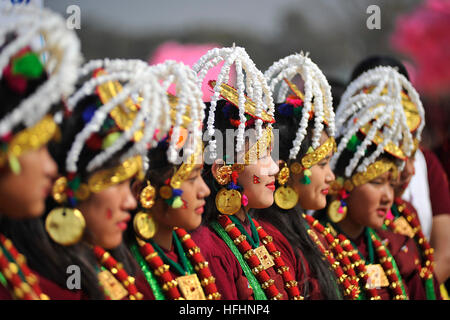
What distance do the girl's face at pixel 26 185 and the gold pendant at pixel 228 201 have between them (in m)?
1.20

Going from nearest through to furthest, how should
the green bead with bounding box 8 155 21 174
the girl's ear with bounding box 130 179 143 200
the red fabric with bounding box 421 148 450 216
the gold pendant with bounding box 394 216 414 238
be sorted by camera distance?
the green bead with bounding box 8 155 21 174 → the girl's ear with bounding box 130 179 143 200 → the gold pendant with bounding box 394 216 414 238 → the red fabric with bounding box 421 148 450 216

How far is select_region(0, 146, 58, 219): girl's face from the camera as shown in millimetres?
1987

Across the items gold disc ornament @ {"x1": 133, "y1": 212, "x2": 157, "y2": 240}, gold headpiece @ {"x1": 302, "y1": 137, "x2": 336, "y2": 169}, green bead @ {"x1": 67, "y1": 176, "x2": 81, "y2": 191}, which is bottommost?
gold disc ornament @ {"x1": 133, "y1": 212, "x2": 157, "y2": 240}

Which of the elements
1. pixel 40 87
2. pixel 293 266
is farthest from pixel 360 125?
pixel 40 87

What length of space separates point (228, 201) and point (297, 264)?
2.23ft

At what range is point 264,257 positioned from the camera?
131 inches

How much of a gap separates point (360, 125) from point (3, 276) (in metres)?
2.32

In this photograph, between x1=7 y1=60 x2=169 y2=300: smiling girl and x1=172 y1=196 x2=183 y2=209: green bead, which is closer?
x1=7 y1=60 x2=169 y2=300: smiling girl

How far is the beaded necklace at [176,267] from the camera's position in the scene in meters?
2.72

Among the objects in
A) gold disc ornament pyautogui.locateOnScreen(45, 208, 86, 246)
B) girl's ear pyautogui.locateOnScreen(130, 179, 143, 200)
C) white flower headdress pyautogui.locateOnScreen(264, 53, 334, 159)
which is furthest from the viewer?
white flower headdress pyautogui.locateOnScreen(264, 53, 334, 159)

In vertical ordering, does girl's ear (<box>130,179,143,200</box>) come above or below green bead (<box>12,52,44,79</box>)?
below

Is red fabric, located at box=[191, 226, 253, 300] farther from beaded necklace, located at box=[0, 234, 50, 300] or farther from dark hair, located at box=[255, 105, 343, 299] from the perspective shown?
beaded necklace, located at box=[0, 234, 50, 300]

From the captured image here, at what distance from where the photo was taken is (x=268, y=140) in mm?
3211

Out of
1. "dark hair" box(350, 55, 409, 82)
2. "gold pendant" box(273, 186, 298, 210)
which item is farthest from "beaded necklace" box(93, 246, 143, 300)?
"dark hair" box(350, 55, 409, 82)
